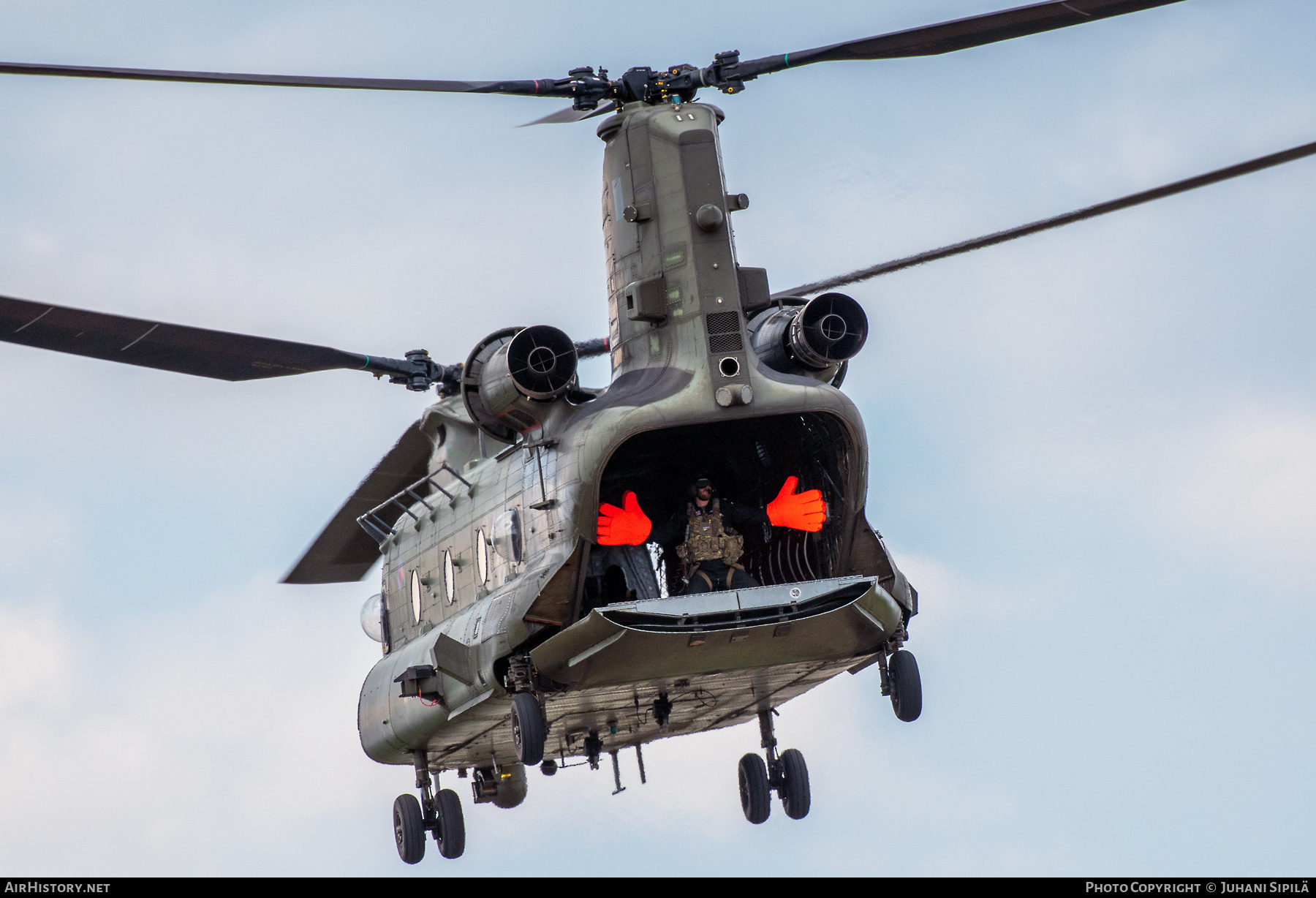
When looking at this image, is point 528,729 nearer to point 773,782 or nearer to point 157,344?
point 773,782

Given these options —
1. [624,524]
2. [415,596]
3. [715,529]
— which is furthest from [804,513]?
[415,596]

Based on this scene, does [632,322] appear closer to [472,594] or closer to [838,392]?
[838,392]

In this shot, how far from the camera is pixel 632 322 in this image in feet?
56.7

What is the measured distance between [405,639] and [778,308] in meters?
6.16

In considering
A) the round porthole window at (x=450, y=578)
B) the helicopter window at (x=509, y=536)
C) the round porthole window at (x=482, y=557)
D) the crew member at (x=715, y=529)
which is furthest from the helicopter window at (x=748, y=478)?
the round porthole window at (x=450, y=578)

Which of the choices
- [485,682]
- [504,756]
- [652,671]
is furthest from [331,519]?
[652,671]

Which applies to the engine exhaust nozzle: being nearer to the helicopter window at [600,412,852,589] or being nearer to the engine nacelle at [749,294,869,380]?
the engine nacelle at [749,294,869,380]

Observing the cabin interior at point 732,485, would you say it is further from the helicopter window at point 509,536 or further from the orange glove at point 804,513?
the helicopter window at point 509,536

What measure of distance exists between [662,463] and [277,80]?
553 centimetres

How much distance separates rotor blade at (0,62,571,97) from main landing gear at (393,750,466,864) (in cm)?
786

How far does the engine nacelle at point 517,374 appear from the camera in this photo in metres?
17.0

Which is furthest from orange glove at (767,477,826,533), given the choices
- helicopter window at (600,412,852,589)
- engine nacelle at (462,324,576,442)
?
engine nacelle at (462,324,576,442)

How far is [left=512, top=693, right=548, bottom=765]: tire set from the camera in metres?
16.4

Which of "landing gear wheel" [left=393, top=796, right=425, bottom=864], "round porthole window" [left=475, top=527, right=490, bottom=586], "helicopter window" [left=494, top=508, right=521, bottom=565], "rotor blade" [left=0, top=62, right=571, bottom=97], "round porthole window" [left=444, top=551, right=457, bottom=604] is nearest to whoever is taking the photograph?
"rotor blade" [left=0, top=62, right=571, bottom=97]
